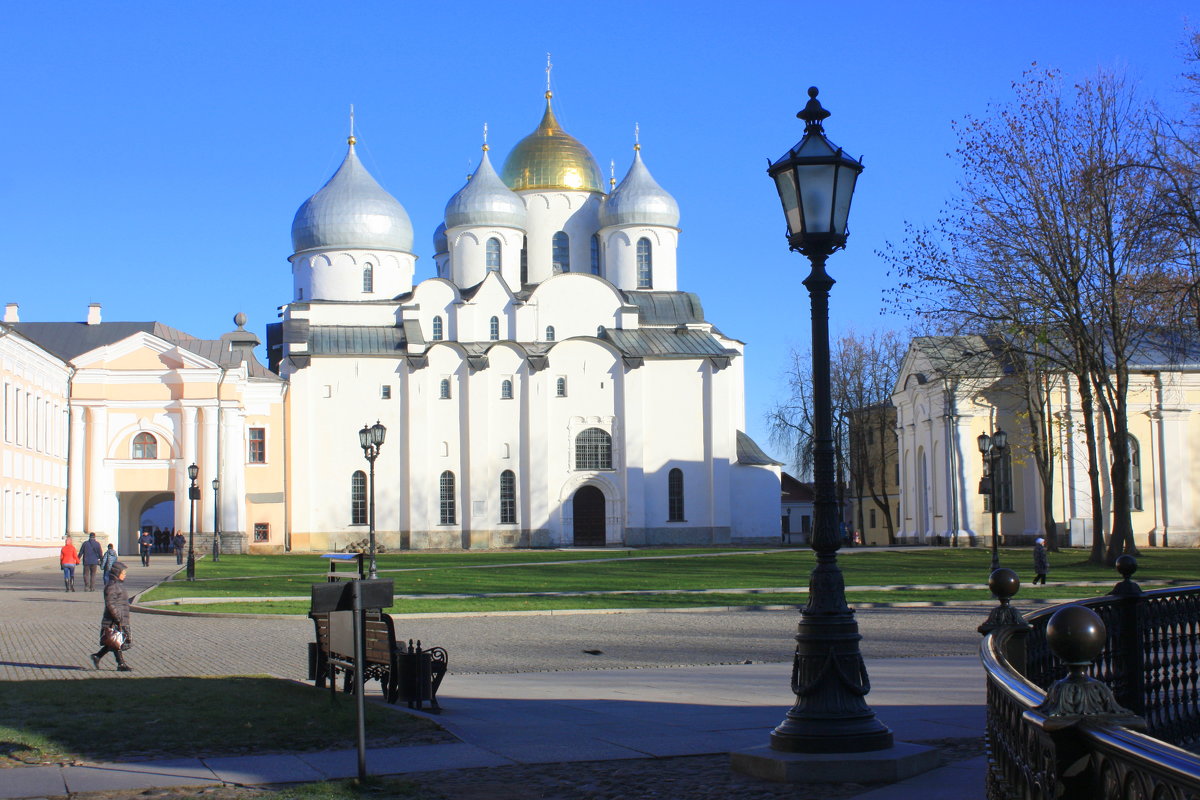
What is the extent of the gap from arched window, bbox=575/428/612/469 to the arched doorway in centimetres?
111

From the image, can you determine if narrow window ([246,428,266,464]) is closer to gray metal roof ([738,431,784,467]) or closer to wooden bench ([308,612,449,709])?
gray metal roof ([738,431,784,467])

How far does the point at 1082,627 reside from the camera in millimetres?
3957

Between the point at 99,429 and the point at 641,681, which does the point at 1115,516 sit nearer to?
the point at 641,681

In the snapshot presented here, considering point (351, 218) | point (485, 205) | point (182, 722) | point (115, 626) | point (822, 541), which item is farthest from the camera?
point (485, 205)

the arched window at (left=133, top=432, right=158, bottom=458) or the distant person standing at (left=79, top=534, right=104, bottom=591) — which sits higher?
the arched window at (left=133, top=432, right=158, bottom=458)

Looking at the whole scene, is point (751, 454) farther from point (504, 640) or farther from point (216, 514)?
point (504, 640)

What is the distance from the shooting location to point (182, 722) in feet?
36.5

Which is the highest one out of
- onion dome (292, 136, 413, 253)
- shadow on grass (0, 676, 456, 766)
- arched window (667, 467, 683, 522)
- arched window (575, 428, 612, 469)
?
onion dome (292, 136, 413, 253)

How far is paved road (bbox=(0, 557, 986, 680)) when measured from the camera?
16.8 metres

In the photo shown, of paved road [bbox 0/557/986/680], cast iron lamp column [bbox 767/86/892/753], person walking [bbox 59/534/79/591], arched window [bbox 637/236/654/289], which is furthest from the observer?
arched window [bbox 637/236/654/289]

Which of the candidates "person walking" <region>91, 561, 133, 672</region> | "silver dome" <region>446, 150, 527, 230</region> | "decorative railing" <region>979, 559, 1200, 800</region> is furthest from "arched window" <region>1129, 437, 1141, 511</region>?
"decorative railing" <region>979, 559, 1200, 800</region>

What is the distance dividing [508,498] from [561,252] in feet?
48.9

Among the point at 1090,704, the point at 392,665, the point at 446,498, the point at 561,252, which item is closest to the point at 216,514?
the point at 446,498

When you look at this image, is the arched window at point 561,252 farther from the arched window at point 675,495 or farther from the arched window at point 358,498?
the arched window at point 358,498
